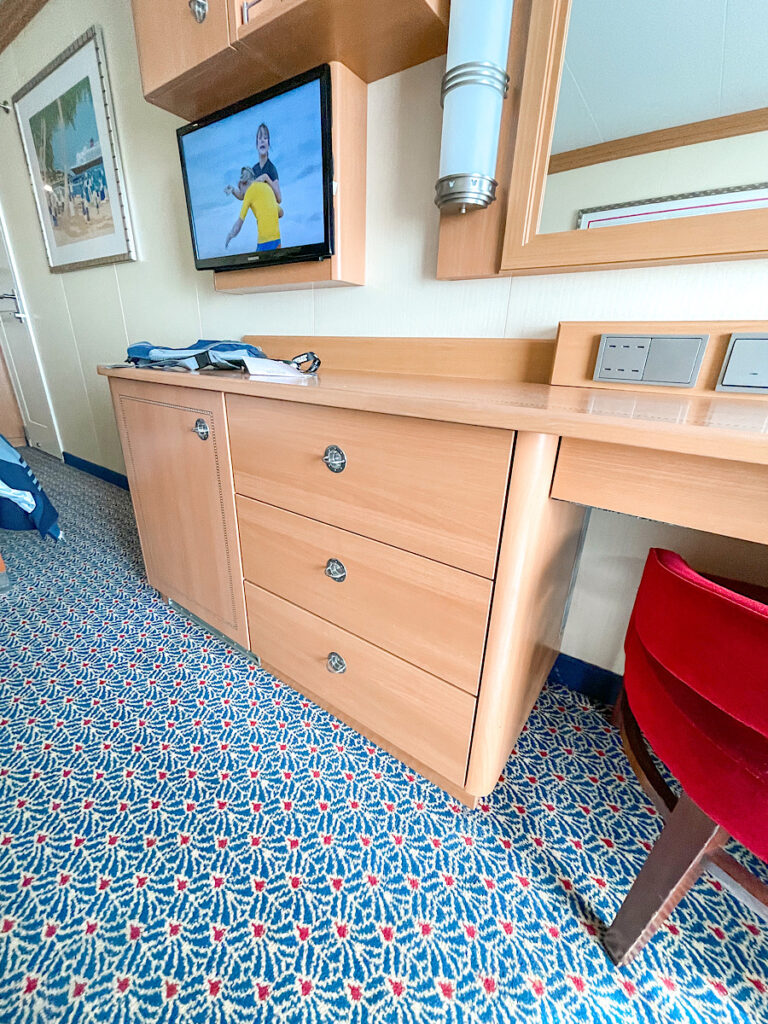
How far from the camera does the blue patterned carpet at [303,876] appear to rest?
619 mm

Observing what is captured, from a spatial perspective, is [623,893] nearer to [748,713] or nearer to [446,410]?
[748,713]

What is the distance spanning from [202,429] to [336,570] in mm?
491

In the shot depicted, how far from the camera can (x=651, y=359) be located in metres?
0.79

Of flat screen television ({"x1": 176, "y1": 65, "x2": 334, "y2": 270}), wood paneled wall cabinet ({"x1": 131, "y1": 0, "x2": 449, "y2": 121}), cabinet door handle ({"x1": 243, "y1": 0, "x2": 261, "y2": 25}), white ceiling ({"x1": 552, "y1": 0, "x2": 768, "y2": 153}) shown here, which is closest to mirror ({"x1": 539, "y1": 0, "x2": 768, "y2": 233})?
white ceiling ({"x1": 552, "y1": 0, "x2": 768, "y2": 153})

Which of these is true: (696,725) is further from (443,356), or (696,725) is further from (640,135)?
(640,135)

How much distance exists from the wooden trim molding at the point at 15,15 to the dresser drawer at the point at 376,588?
2.64 m

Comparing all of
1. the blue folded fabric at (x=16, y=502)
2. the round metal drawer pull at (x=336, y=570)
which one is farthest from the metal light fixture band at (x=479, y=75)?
the blue folded fabric at (x=16, y=502)

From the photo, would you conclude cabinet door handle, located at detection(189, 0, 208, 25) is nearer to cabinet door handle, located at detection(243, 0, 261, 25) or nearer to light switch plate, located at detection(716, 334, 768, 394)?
cabinet door handle, located at detection(243, 0, 261, 25)

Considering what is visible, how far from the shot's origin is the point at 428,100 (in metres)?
0.97

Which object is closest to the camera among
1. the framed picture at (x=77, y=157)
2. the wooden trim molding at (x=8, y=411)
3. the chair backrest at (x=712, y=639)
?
the chair backrest at (x=712, y=639)

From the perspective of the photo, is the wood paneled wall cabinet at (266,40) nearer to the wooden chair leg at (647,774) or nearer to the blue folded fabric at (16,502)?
the blue folded fabric at (16,502)

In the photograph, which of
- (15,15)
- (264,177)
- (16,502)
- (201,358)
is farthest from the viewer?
(15,15)

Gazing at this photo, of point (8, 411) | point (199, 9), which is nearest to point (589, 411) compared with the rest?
point (199, 9)

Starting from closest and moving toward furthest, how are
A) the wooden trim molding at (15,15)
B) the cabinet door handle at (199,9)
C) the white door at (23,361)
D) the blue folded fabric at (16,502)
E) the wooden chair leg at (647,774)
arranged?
the wooden chair leg at (647,774), the cabinet door handle at (199,9), the blue folded fabric at (16,502), the wooden trim molding at (15,15), the white door at (23,361)
